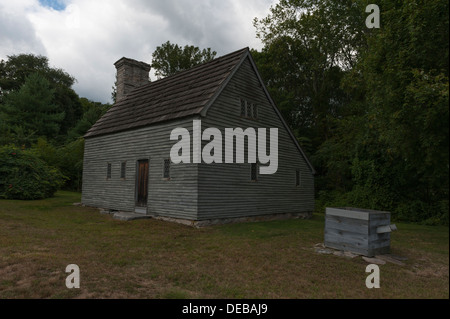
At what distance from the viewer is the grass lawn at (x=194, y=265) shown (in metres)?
5.04

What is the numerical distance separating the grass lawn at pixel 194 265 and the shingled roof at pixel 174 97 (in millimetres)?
5560

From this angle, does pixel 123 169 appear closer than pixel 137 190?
No

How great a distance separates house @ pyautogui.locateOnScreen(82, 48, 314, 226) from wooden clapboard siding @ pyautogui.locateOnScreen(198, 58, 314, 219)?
4 cm

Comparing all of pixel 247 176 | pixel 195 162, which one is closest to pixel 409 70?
pixel 247 176

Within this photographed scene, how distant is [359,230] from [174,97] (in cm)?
1072

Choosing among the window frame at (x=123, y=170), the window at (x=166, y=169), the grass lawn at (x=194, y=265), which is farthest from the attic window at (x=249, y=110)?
the window frame at (x=123, y=170)

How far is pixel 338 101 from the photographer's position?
3173 cm

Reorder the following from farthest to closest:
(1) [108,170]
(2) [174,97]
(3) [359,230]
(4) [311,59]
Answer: (4) [311,59]
(1) [108,170]
(2) [174,97]
(3) [359,230]

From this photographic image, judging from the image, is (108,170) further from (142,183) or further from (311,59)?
(311,59)

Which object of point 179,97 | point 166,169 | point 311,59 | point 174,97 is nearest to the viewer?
point 166,169

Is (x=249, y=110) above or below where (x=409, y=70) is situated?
below

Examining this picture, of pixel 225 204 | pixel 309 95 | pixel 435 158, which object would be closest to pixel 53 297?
pixel 435 158

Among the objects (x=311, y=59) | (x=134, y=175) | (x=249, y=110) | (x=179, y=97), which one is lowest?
(x=134, y=175)

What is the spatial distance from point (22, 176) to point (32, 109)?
2259cm
